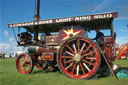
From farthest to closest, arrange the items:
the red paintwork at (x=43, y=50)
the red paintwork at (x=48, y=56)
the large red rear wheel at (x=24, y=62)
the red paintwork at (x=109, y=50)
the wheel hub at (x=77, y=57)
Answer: the large red rear wheel at (x=24, y=62), the red paintwork at (x=43, y=50), the red paintwork at (x=48, y=56), the red paintwork at (x=109, y=50), the wheel hub at (x=77, y=57)

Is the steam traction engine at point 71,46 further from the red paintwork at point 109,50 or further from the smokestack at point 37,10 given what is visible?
the smokestack at point 37,10

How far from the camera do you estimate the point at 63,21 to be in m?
5.51

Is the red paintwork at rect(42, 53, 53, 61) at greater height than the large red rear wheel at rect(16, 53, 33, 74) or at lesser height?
greater

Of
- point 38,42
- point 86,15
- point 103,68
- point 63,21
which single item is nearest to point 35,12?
point 38,42

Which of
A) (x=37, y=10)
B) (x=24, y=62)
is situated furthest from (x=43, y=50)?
(x=37, y=10)

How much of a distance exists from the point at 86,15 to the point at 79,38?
1.10 m

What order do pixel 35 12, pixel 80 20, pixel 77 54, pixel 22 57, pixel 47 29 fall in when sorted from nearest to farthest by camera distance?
pixel 77 54 < pixel 80 20 < pixel 22 57 < pixel 47 29 < pixel 35 12

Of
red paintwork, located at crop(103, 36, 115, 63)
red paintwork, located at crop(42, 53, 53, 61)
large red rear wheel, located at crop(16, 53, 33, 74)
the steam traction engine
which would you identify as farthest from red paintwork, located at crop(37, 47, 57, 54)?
red paintwork, located at crop(103, 36, 115, 63)

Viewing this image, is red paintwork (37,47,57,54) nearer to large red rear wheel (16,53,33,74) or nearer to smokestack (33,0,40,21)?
large red rear wheel (16,53,33,74)

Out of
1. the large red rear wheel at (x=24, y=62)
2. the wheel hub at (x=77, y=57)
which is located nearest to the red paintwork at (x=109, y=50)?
the wheel hub at (x=77, y=57)

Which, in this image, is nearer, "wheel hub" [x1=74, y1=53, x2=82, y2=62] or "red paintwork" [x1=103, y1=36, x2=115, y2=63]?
"wheel hub" [x1=74, y1=53, x2=82, y2=62]

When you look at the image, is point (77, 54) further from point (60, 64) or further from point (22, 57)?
point (22, 57)

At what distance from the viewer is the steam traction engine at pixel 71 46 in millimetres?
4766

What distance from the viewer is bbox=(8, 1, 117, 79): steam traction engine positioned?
4.77 m
